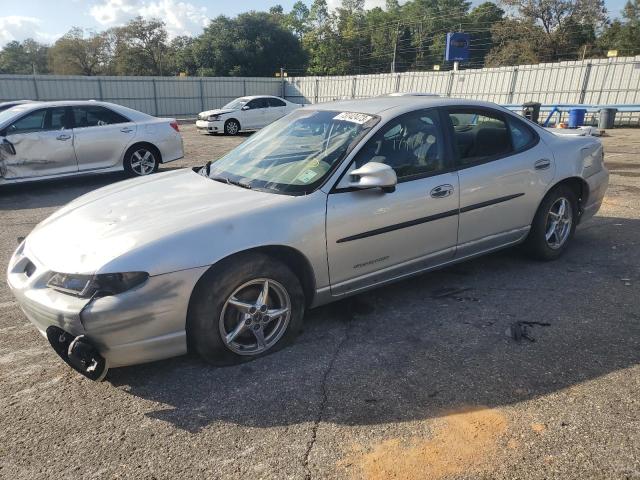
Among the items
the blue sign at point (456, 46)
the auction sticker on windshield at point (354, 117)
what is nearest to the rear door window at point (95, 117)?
the auction sticker on windshield at point (354, 117)

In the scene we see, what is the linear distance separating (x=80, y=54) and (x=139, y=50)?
769 centimetres

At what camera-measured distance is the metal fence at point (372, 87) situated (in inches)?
795

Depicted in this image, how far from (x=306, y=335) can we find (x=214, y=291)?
89 centimetres

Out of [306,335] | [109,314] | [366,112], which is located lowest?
[306,335]

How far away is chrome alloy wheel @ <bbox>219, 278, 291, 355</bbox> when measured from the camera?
3.03 meters

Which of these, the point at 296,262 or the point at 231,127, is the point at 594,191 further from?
the point at 231,127

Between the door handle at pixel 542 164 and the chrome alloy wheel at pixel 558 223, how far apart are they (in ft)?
1.33

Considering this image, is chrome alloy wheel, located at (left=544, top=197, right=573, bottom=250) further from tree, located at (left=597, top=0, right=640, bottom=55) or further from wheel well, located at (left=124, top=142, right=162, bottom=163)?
tree, located at (left=597, top=0, right=640, bottom=55)

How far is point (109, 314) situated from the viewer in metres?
2.63

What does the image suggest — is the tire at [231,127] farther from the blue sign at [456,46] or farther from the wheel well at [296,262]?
the wheel well at [296,262]

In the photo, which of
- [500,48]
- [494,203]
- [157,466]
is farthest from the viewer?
[500,48]

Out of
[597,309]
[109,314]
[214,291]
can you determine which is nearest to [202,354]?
[214,291]

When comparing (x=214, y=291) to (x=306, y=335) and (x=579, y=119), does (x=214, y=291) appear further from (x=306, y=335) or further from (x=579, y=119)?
(x=579, y=119)

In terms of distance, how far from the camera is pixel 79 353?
104 inches
